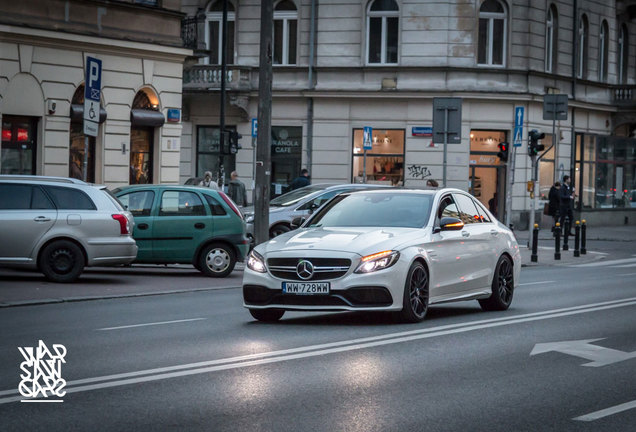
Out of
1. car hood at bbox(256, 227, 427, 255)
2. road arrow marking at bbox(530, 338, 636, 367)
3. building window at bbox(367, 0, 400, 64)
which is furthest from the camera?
building window at bbox(367, 0, 400, 64)

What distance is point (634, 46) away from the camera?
155ft

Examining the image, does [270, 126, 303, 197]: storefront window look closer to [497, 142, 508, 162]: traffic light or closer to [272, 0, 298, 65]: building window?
[272, 0, 298, 65]: building window

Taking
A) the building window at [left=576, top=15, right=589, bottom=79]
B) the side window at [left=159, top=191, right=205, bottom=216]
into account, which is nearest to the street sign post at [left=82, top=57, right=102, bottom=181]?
the side window at [left=159, top=191, right=205, bottom=216]

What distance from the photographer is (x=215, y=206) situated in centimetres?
2005

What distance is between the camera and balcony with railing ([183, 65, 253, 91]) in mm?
40469

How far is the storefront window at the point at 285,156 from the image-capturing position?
134ft

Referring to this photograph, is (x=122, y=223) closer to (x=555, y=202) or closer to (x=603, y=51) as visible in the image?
(x=555, y=202)

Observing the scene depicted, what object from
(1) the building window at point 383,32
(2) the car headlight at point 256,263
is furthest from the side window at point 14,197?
(1) the building window at point 383,32

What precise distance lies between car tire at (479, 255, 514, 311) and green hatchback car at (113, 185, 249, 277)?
6.64 metres

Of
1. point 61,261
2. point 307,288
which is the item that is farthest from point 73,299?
point 307,288

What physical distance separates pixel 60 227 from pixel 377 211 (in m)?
6.17

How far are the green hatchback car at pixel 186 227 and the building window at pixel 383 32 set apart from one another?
20630 millimetres

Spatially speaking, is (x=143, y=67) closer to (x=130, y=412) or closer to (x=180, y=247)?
(x=180, y=247)

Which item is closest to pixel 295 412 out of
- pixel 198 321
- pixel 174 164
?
pixel 198 321
